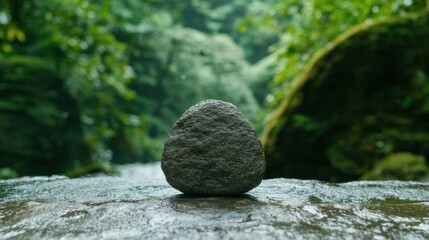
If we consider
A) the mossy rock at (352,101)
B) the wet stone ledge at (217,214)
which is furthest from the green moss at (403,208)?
the mossy rock at (352,101)

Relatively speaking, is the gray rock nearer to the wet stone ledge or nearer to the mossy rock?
the wet stone ledge

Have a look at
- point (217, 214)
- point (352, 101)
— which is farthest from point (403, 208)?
point (352, 101)

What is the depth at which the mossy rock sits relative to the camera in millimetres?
5508

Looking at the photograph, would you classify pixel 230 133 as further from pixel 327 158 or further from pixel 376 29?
pixel 376 29

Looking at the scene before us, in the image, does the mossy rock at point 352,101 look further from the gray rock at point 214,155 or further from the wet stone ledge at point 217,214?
the gray rock at point 214,155

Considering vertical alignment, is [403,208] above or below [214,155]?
below

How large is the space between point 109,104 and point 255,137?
10.2m

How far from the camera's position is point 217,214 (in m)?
2.14

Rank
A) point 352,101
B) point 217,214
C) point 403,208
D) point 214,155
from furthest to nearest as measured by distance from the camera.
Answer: point 352,101
point 214,155
point 403,208
point 217,214

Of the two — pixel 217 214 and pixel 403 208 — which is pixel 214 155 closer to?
pixel 217 214

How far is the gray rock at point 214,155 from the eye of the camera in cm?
256

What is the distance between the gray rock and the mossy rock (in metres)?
3.14

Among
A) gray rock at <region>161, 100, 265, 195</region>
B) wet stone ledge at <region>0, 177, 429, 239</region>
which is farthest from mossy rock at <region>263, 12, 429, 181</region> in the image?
gray rock at <region>161, 100, 265, 195</region>

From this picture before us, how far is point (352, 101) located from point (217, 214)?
4.10 metres
